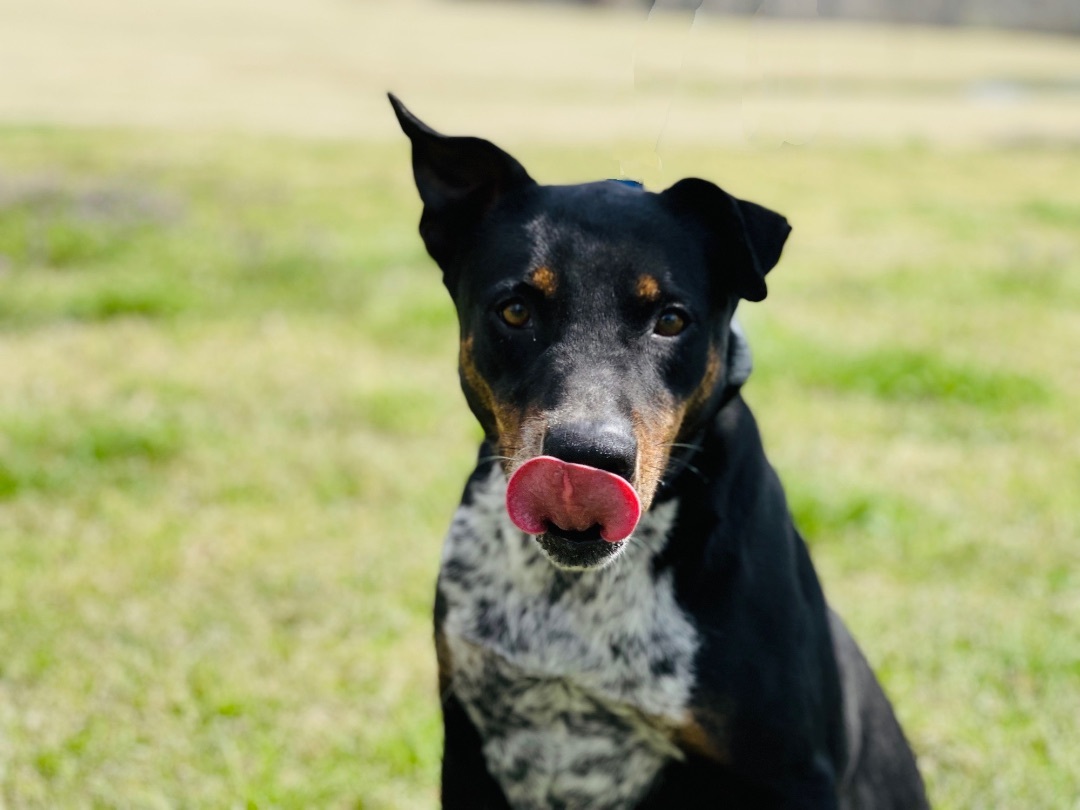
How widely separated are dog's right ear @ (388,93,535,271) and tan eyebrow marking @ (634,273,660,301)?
43 centimetres

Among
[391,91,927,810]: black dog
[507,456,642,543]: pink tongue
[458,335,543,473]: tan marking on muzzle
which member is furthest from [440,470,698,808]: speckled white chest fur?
[507,456,642,543]: pink tongue

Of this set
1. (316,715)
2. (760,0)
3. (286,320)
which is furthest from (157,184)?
(760,0)

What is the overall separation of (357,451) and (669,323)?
3.56 meters

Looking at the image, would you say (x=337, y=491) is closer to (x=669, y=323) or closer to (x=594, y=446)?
(x=669, y=323)

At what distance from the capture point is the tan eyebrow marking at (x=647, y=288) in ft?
8.64

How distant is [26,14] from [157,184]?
22.3 m

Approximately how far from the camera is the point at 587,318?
2621 millimetres

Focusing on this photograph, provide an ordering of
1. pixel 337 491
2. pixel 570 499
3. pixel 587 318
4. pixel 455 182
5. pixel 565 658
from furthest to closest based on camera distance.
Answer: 1. pixel 337 491
2. pixel 455 182
3. pixel 565 658
4. pixel 587 318
5. pixel 570 499

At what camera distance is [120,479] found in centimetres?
555

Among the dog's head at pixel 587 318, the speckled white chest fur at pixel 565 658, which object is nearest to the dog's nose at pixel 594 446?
the dog's head at pixel 587 318

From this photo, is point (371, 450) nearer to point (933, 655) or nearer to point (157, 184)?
point (933, 655)

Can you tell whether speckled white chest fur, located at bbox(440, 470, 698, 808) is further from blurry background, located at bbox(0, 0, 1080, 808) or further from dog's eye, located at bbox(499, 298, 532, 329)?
blurry background, located at bbox(0, 0, 1080, 808)

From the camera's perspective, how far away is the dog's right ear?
111 inches

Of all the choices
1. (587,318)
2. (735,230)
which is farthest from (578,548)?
(735,230)
